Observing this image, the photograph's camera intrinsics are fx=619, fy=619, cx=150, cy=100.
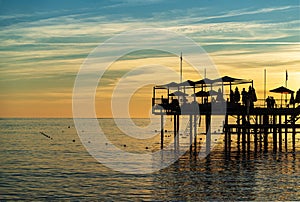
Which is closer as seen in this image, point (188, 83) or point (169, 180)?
point (169, 180)

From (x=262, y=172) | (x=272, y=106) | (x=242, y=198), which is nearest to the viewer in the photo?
(x=242, y=198)

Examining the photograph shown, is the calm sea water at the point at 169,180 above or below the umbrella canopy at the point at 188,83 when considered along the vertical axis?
below

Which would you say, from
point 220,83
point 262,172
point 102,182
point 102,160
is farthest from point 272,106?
point 102,182

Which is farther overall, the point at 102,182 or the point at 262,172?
the point at 262,172

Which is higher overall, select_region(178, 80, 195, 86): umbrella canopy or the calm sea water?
select_region(178, 80, 195, 86): umbrella canopy

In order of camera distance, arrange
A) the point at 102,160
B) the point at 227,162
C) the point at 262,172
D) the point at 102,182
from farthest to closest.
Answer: the point at 102,160 → the point at 227,162 → the point at 262,172 → the point at 102,182

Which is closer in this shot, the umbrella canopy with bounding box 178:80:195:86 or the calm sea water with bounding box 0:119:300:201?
the calm sea water with bounding box 0:119:300:201

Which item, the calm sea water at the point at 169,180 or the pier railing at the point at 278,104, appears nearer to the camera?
the calm sea water at the point at 169,180

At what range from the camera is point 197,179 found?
1475 inches

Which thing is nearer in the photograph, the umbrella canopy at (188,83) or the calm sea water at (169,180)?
the calm sea water at (169,180)

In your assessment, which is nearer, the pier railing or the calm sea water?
the calm sea water

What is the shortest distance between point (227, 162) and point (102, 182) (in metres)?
13.5

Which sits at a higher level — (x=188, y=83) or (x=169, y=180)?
(x=188, y=83)

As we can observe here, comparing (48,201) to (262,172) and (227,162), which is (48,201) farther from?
(227,162)
